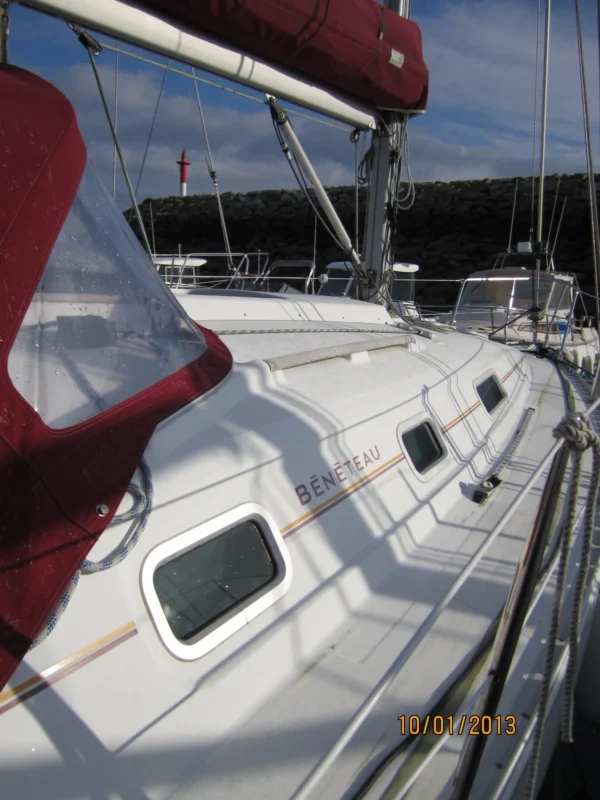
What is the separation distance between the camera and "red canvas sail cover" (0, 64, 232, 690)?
1253 millimetres

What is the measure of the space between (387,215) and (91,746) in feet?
13.8

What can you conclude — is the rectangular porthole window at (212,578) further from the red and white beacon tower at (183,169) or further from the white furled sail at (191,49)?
the red and white beacon tower at (183,169)

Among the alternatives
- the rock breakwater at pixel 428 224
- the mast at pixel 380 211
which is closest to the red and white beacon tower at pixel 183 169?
the rock breakwater at pixel 428 224

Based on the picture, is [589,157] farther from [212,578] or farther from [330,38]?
[212,578]

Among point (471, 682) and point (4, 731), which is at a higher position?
point (4, 731)

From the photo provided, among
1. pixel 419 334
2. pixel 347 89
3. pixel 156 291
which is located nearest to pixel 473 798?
pixel 156 291

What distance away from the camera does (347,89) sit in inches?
148

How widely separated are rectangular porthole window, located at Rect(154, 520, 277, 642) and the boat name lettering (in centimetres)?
25

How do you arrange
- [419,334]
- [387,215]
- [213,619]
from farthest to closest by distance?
[387,215] < [419,334] < [213,619]

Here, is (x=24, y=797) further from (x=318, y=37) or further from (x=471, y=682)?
(x=318, y=37)

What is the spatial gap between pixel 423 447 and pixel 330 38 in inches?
81.9

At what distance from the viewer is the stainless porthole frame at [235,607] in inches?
59.4

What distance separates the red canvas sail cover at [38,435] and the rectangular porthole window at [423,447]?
137 cm

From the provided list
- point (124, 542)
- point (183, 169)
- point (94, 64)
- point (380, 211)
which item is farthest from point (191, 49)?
point (183, 169)
